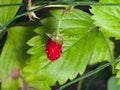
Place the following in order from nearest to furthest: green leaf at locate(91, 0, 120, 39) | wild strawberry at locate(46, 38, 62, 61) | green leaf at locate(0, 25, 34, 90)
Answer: wild strawberry at locate(46, 38, 62, 61)
green leaf at locate(91, 0, 120, 39)
green leaf at locate(0, 25, 34, 90)

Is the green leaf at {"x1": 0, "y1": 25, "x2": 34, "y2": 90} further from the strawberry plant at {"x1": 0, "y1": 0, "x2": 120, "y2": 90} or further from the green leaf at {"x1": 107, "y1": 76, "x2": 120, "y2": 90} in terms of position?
the green leaf at {"x1": 107, "y1": 76, "x2": 120, "y2": 90}

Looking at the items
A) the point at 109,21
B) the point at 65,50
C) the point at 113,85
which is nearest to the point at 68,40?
the point at 65,50

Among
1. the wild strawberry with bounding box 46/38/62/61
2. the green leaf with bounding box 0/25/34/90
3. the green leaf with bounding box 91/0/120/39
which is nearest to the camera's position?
the wild strawberry with bounding box 46/38/62/61

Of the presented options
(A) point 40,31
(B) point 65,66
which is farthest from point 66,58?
(A) point 40,31

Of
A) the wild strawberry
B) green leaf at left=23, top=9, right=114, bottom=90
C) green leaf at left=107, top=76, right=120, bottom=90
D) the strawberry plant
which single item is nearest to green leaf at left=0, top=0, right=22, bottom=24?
the strawberry plant

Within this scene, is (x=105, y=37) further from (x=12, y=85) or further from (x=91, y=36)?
(x=12, y=85)

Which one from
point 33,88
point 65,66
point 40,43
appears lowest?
point 33,88

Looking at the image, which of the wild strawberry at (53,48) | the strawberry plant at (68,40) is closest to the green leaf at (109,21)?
the strawberry plant at (68,40)

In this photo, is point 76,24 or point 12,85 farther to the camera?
point 12,85
